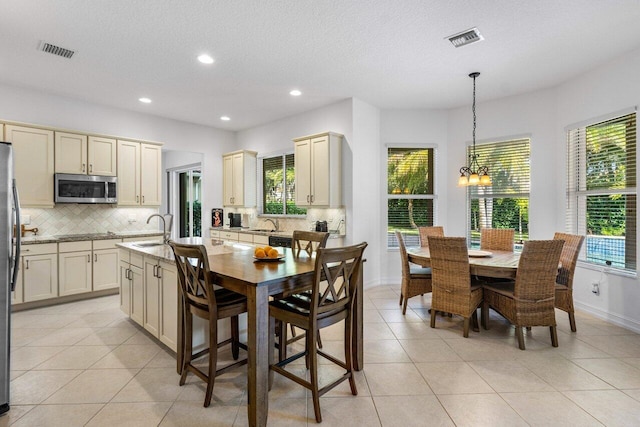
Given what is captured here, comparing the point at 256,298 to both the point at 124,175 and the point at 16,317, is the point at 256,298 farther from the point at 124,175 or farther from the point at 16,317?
the point at 124,175

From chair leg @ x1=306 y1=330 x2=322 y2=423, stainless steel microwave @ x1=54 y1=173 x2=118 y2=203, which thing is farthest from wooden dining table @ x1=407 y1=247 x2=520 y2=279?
stainless steel microwave @ x1=54 y1=173 x2=118 y2=203

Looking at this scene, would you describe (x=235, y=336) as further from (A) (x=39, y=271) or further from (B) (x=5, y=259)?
(A) (x=39, y=271)

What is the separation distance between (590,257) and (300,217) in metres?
4.11

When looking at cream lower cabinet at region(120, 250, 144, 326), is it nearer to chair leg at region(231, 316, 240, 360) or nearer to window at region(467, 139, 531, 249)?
chair leg at region(231, 316, 240, 360)

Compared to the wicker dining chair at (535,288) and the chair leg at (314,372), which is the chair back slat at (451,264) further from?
the chair leg at (314,372)

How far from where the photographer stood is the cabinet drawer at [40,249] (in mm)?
4016

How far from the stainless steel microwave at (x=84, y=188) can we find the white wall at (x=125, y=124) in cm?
82

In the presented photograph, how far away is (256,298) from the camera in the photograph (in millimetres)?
1838

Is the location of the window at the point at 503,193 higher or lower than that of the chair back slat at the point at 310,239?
higher

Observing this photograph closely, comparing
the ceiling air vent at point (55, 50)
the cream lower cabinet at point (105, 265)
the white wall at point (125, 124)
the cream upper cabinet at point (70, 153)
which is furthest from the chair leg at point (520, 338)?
the cream upper cabinet at point (70, 153)

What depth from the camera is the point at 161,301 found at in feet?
9.41

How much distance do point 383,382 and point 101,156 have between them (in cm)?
491

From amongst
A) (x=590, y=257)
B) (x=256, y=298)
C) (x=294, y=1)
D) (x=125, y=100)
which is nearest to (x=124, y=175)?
(x=125, y=100)

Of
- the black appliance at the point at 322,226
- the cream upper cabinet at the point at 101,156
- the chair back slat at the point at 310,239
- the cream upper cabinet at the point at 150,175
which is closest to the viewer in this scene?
the chair back slat at the point at 310,239
